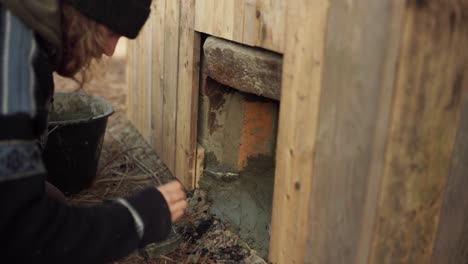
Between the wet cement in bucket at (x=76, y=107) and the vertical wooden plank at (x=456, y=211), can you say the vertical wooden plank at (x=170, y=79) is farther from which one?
the vertical wooden plank at (x=456, y=211)

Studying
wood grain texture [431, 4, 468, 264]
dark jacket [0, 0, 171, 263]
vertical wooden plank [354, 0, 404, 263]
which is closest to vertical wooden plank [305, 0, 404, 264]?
vertical wooden plank [354, 0, 404, 263]

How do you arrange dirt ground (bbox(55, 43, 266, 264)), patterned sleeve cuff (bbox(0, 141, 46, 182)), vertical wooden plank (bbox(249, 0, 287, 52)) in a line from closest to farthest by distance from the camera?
patterned sleeve cuff (bbox(0, 141, 46, 182)) → vertical wooden plank (bbox(249, 0, 287, 52)) → dirt ground (bbox(55, 43, 266, 264))

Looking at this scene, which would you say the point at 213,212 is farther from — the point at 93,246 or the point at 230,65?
the point at 93,246

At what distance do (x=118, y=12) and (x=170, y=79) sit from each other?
1.84m

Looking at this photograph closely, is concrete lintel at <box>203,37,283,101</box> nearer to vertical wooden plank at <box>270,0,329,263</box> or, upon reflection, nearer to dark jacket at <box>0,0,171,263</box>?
vertical wooden plank at <box>270,0,329,263</box>

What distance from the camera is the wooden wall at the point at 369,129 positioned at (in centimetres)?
173

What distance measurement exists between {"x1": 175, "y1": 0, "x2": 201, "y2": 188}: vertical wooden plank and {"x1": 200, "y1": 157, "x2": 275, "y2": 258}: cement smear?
0.50ft

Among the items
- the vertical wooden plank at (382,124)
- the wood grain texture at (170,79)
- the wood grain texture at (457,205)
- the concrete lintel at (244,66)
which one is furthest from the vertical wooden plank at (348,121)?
the wood grain texture at (170,79)

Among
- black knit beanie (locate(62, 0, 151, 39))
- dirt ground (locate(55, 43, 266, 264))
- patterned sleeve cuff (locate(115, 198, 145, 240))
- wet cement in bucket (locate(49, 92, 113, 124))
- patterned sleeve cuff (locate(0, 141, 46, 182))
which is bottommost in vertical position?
dirt ground (locate(55, 43, 266, 264))

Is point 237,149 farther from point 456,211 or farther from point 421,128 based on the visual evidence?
point 421,128

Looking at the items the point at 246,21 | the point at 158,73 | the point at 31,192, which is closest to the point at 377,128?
the point at 246,21

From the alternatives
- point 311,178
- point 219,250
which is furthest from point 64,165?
point 311,178

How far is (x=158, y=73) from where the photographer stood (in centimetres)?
387

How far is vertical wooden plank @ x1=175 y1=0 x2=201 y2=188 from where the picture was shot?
312cm
